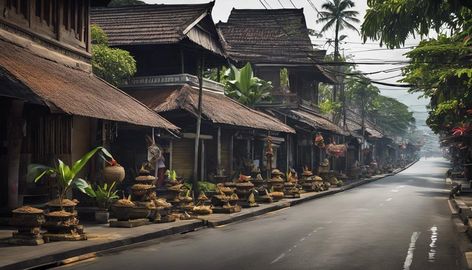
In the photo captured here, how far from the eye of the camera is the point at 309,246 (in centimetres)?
1188

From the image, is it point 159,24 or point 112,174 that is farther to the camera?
point 159,24

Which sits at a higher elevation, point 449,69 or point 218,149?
point 449,69

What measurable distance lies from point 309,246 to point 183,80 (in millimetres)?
14831

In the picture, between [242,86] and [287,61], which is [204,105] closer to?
[242,86]

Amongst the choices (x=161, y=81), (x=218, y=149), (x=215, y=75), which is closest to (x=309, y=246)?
(x=218, y=149)

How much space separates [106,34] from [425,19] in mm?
13900

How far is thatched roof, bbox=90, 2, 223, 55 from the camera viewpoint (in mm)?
25281

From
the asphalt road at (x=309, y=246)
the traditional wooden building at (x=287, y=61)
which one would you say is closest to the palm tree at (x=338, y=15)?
the traditional wooden building at (x=287, y=61)

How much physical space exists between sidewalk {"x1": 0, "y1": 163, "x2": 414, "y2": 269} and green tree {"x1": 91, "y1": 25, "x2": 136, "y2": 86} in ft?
28.5

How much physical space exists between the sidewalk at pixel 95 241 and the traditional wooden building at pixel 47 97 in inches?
93.2

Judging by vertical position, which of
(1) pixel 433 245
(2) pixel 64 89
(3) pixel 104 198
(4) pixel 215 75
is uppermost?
(4) pixel 215 75

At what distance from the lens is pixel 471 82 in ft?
56.0

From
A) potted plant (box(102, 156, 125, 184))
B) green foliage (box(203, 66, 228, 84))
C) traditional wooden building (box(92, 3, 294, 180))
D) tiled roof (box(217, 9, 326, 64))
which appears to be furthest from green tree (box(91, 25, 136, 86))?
tiled roof (box(217, 9, 326, 64))

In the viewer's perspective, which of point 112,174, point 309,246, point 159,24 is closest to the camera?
point 309,246
